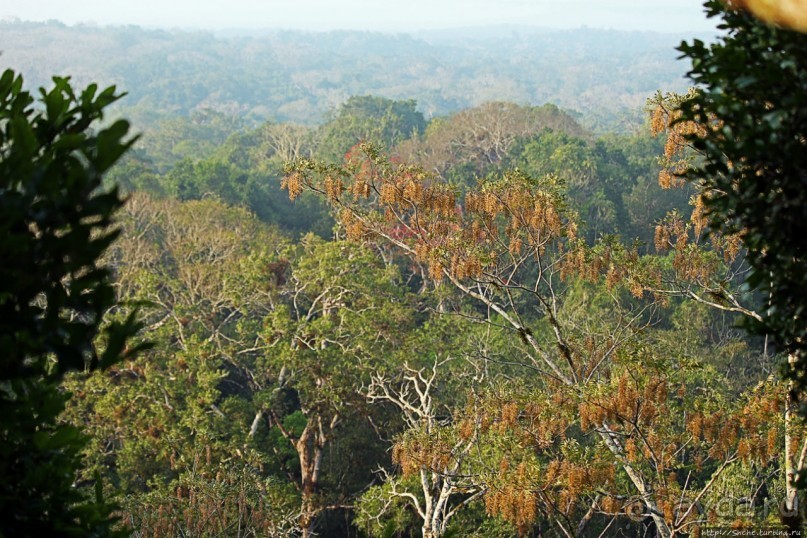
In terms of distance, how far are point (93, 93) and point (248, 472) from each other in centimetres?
951

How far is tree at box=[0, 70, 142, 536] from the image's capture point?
2.03 meters

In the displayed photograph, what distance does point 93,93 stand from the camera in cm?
272

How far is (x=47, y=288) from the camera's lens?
2143mm

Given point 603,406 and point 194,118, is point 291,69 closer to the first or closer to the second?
point 194,118

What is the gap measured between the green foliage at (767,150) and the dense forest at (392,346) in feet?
0.05

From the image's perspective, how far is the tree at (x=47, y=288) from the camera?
2.03 m

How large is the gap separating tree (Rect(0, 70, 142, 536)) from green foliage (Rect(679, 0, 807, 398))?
1.86 meters

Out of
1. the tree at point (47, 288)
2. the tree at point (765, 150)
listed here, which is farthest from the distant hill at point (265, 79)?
the tree at point (765, 150)

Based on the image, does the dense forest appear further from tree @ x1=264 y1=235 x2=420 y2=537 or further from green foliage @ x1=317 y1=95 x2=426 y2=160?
green foliage @ x1=317 y1=95 x2=426 y2=160

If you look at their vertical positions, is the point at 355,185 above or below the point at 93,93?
below

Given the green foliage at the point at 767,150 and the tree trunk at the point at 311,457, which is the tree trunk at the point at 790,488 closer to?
the green foliage at the point at 767,150

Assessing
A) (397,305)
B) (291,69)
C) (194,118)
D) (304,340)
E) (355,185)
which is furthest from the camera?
(291,69)

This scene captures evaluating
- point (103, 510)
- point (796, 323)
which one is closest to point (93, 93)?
point (103, 510)

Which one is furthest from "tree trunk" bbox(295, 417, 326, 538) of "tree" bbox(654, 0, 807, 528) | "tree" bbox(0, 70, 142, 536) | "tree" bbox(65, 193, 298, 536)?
"tree" bbox(654, 0, 807, 528)
